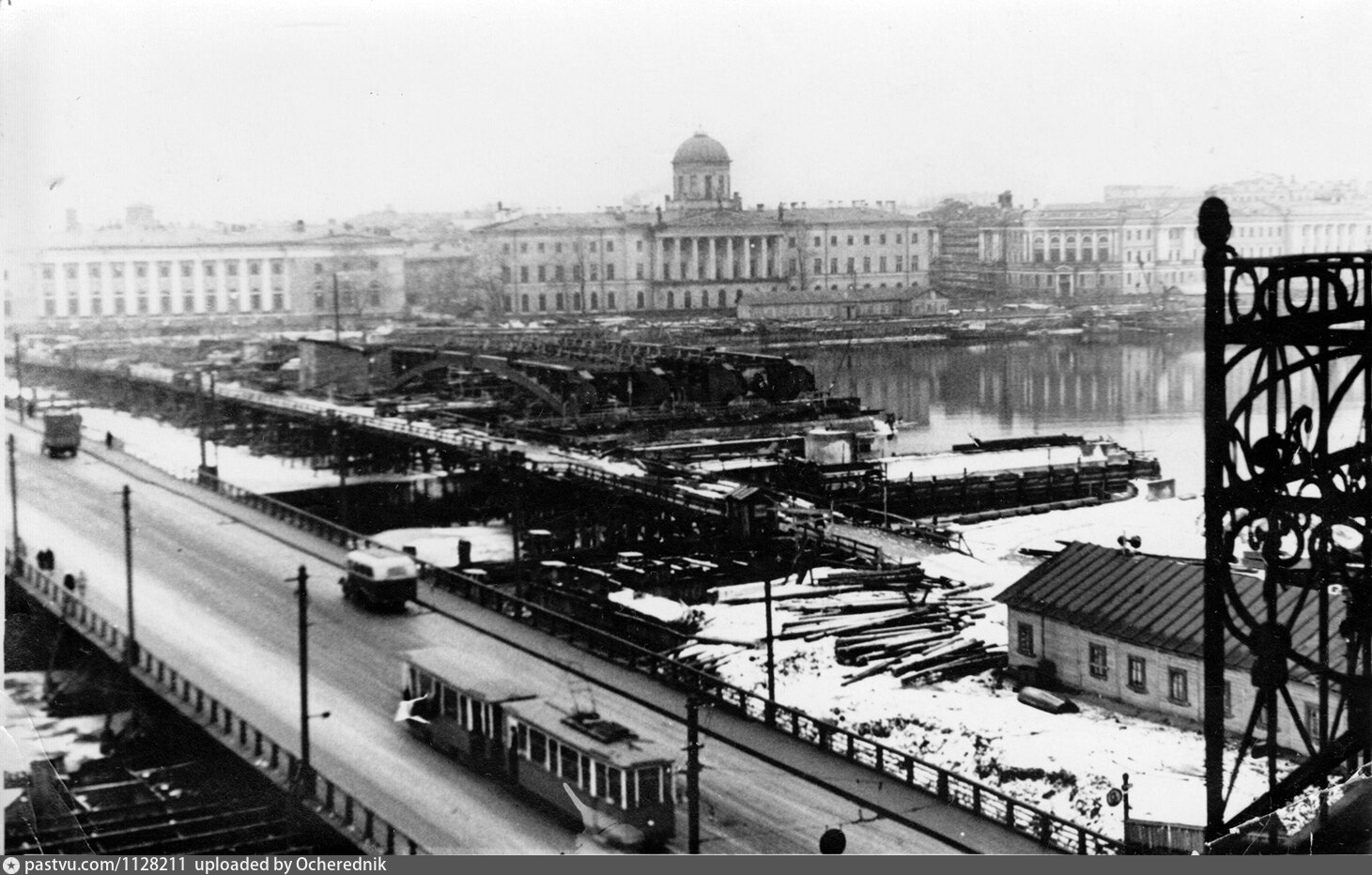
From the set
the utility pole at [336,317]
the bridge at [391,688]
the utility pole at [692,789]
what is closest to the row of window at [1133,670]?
the bridge at [391,688]

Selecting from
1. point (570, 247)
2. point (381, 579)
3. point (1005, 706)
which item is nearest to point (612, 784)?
point (1005, 706)

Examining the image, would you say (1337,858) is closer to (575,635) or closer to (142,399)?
(575,635)

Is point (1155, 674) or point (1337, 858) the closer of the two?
point (1337, 858)

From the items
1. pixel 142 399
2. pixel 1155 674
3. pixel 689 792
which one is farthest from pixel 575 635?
pixel 142 399

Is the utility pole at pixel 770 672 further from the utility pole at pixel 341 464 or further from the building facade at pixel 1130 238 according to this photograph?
the utility pole at pixel 341 464

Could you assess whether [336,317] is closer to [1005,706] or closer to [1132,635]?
[1005,706]
